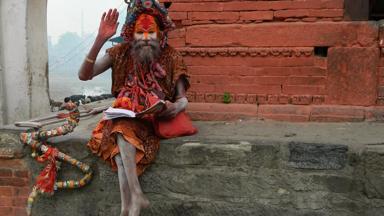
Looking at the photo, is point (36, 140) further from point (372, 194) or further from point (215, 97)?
point (372, 194)

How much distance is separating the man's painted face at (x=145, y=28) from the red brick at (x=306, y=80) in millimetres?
1408

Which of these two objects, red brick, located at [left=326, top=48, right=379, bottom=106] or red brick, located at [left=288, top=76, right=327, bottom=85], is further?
red brick, located at [left=288, top=76, right=327, bottom=85]

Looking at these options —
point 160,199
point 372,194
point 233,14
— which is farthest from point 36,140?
point 372,194

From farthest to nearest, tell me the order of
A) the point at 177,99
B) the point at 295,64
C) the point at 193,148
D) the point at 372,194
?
the point at 295,64
the point at 177,99
the point at 193,148
the point at 372,194

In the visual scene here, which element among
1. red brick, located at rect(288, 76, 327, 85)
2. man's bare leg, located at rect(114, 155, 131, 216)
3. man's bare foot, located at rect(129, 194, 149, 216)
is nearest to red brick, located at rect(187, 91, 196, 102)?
red brick, located at rect(288, 76, 327, 85)

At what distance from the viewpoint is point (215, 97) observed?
4504 mm

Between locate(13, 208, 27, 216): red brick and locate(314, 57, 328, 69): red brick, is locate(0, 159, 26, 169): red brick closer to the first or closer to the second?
locate(13, 208, 27, 216): red brick

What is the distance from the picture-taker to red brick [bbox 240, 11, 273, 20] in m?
4.33

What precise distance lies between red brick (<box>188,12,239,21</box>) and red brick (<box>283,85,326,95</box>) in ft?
2.74

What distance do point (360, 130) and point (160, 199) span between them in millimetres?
1779

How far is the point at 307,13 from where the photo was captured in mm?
4242

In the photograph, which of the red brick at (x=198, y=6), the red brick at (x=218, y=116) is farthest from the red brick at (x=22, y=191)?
the red brick at (x=198, y=6)

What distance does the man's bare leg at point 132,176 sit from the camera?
3.35 metres

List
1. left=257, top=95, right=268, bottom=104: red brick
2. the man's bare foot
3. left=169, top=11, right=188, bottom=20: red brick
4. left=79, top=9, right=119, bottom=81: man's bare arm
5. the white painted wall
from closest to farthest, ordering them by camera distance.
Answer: the man's bare foot < left=79, top=9, right=119, bottom=81: man's bare arm < left=257, top=95, right=268, bottom=104: red brick < left=169, top=11, right=188, bottom=20: red brick < the white painted wall
